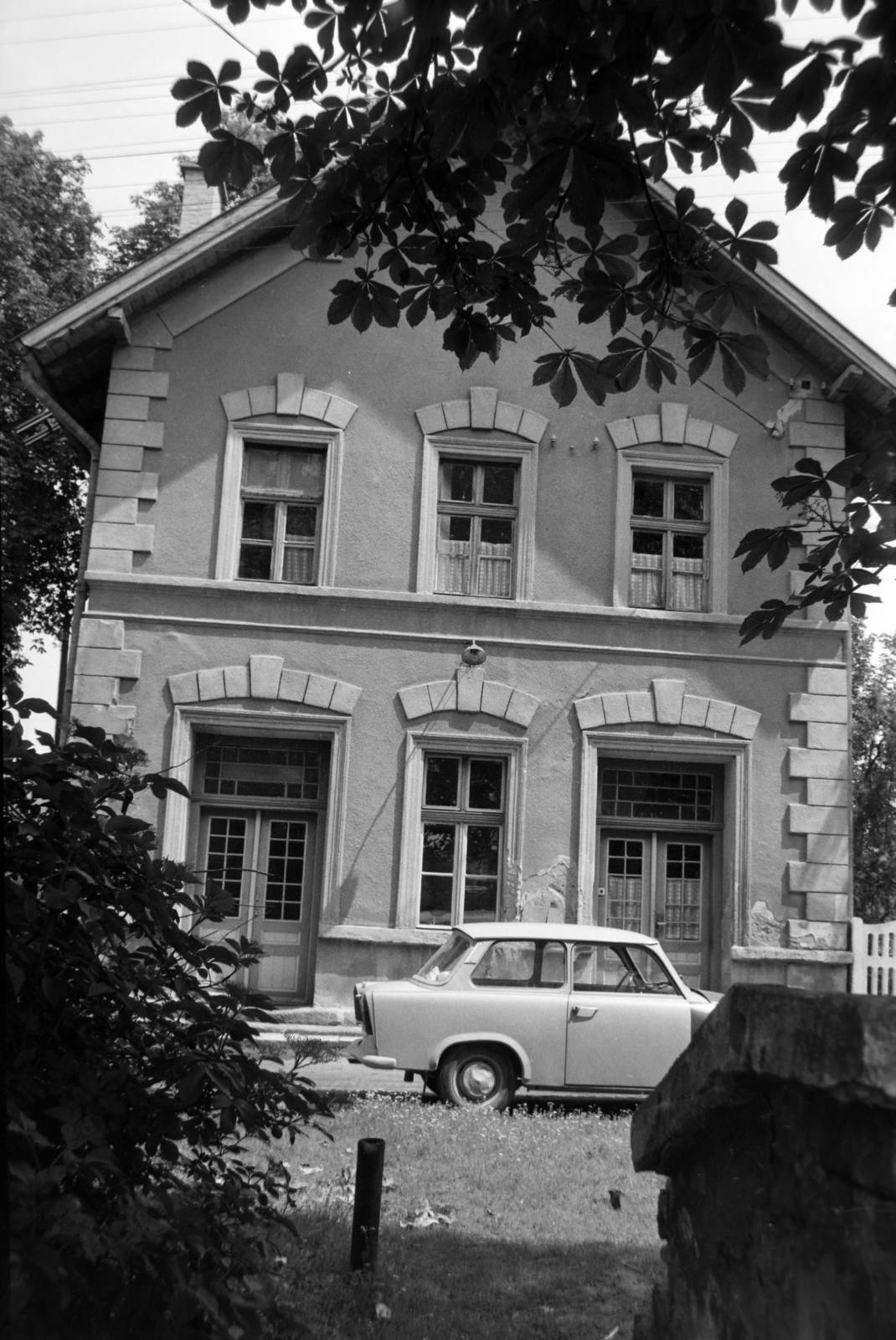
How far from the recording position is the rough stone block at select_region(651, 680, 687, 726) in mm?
15188

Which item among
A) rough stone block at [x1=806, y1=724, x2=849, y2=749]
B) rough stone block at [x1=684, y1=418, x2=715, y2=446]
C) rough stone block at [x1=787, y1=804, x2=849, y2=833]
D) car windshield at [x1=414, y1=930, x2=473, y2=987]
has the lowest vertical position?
car windshield at [x1=414, y1=930, x2=473, y2=987]

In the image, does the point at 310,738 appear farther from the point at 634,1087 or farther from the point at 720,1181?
the point at 720,1181

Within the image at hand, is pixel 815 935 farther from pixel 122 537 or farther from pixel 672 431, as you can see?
pixel 122 537

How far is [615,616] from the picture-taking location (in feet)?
50.3

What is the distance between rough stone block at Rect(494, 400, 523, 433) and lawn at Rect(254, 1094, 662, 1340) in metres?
8.84

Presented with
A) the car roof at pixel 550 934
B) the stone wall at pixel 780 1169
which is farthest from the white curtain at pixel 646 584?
the stone wall at pixel 780 1169

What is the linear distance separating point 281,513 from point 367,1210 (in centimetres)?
1109

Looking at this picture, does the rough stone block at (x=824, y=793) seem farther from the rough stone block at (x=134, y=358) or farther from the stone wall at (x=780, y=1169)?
the stone wall at (x=780, y=1169)

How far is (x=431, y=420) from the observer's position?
15523mm

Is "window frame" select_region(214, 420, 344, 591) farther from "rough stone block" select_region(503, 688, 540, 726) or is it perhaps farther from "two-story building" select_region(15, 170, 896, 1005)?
"rough stone block" select_region(503, 688, 540, 726)

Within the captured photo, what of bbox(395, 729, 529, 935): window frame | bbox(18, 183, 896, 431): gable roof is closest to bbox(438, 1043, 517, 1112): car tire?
bbox(395, 729, 529, 935): window frame

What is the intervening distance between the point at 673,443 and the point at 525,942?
7.48m

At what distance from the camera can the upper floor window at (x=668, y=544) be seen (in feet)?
51.2

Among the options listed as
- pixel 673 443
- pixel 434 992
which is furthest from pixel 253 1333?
pixel 673 443
